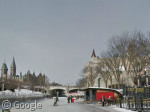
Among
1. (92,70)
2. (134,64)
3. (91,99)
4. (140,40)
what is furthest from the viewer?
(92,70)

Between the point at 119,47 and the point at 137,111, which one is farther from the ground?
the point at 119,47

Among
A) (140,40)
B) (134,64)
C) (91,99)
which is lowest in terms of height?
(91,99)

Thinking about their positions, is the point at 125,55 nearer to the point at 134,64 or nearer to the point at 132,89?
the point at 134,64

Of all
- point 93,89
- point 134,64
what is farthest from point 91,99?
point 134,64

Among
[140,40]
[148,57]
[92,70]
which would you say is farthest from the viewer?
[92,70]

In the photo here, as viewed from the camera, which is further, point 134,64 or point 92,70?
point 92,70

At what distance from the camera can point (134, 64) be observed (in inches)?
1448

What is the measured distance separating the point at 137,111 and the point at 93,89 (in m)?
20.4

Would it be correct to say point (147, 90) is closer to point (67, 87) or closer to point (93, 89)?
point (93, 89)

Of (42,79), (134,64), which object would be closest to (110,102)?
(134,64)

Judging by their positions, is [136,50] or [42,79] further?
[42,79]

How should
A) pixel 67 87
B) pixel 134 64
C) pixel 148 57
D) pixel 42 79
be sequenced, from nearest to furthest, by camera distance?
pixel 148 57 → pixel 134 64 → pixel 42 79 → pixel 67 87

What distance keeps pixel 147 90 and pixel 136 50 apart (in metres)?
10.6

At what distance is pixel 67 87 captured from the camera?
151 m
